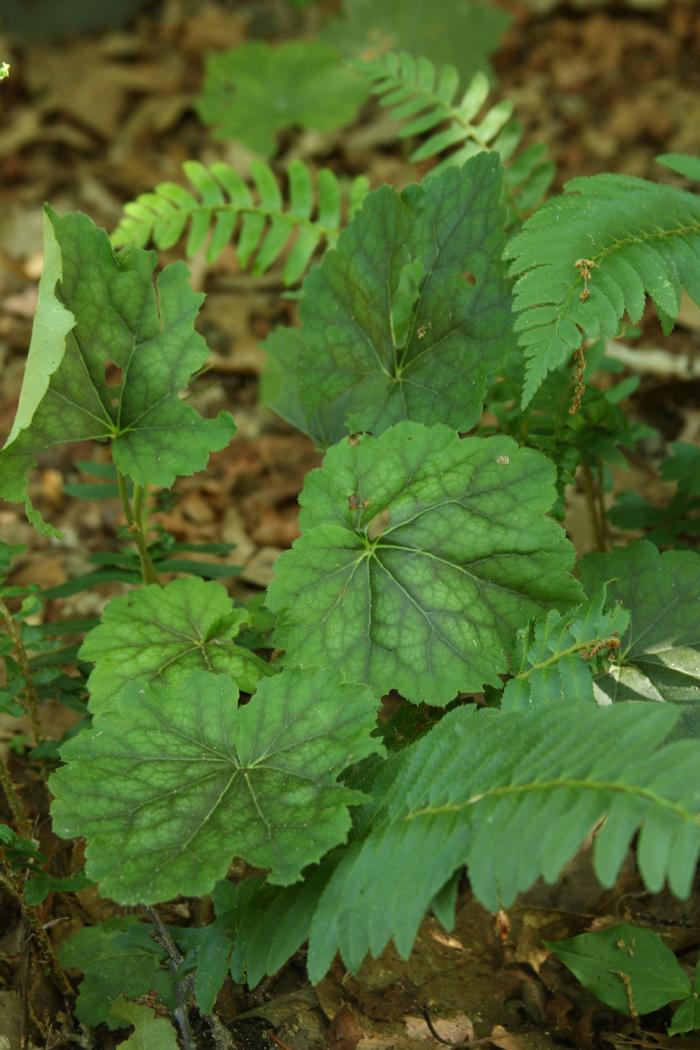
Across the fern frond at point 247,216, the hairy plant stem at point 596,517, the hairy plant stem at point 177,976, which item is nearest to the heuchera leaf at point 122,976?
the hairy plant stem at point 177,976

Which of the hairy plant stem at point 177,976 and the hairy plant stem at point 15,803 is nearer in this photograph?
the hairy plant stem at point 177,976

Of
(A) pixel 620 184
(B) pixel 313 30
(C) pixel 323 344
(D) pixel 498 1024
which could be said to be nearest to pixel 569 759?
(D) pixel 498 1024

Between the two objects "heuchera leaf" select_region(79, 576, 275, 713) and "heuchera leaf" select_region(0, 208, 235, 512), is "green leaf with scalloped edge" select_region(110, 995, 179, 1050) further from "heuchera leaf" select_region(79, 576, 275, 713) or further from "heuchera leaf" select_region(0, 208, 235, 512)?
"heuchera leaf" select_region(0, 208, 235, 512)

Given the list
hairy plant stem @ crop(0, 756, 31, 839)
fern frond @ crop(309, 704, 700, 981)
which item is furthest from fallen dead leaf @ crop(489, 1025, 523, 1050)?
hairy plant stem @ crop(0, 756, 31, 839)

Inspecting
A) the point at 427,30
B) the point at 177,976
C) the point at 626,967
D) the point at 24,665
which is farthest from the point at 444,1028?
the point at 427,30

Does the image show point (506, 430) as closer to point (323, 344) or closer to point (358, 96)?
point (323, 344)

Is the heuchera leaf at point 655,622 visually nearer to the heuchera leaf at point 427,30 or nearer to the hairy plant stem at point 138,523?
the hairy plant stem at point 138,523
